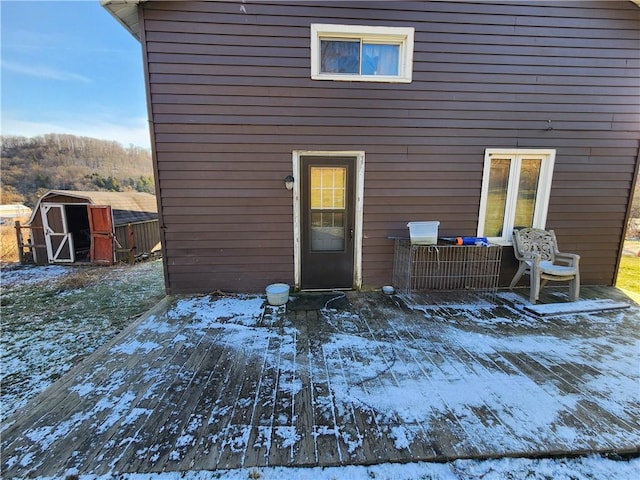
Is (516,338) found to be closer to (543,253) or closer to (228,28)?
(543,253)

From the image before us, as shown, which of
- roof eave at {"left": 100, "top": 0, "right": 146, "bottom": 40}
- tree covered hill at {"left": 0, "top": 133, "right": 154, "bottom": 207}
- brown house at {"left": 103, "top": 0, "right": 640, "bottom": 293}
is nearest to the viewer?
roof eave at {"left": 100, "top": 0, "right": 146, "bottom": 40}

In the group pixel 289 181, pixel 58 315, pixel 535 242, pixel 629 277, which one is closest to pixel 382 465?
pixel 289 181

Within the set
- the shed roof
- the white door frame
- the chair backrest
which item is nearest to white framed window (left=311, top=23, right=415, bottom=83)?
the white door frame

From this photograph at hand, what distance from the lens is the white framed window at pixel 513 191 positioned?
12.3 ft

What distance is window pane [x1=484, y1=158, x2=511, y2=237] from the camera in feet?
12.5

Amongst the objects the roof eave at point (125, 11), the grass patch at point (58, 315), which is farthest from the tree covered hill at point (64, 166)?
the roof eave at point (125, 11)

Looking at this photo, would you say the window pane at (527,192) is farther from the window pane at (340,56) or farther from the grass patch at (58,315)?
the grass patch at (58,315)

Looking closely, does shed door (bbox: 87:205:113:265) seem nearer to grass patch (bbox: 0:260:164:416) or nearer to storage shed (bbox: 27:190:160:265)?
storage shed (bbox: 27:190:160:265)

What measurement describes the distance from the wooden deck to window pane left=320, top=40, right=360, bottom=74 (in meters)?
2.98

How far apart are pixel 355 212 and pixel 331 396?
7.74ft

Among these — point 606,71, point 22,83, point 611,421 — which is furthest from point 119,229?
point 22,83

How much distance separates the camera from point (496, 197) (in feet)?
12.7

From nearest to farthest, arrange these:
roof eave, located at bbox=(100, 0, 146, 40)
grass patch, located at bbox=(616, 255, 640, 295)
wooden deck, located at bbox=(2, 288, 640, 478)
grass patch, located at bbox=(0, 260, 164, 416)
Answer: wooden deck, located at bbox=(2, 288, 640, 478) → grass patch, located at bbox=(0, 260, 164, 416) → roof eave, located at bbox=(100, 0, 146, 40) → grass patch, located at bbox=(616, 255, 640, 295)

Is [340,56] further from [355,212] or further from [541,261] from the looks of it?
[541,261]
